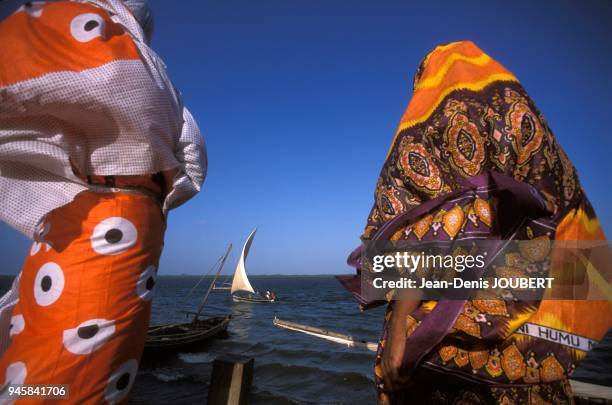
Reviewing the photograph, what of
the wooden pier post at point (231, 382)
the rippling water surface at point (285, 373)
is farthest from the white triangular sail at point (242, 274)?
the wooden pier post at point (231, 382)

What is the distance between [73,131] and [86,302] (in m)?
0.56

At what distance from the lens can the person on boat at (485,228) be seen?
809 mm

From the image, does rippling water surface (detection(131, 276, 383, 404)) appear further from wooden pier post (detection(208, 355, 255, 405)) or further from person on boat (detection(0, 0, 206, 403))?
person on boat (detection(0, 0, 206, 403))

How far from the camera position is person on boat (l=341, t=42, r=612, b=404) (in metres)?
0.81

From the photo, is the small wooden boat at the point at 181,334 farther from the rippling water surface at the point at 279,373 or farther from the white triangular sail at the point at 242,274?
the white triangular sail at the point at 242,274

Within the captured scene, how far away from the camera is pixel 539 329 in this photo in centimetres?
82

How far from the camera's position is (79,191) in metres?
1.07

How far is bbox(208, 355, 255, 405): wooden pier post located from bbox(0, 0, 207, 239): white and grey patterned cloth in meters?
1.62

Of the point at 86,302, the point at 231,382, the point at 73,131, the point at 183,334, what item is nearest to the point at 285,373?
the point at 183,334

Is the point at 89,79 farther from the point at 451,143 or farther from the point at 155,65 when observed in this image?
the point at 451,143

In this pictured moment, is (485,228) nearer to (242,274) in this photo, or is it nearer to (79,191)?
(79,191)

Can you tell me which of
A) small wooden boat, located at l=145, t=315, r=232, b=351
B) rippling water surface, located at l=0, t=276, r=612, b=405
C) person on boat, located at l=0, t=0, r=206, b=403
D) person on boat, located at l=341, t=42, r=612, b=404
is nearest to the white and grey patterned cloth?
person on boat, located at l=0, t=0, r=206, b=403

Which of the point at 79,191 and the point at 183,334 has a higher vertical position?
the point at 79,191

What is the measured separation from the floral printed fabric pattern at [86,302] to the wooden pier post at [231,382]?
126 centimetres
